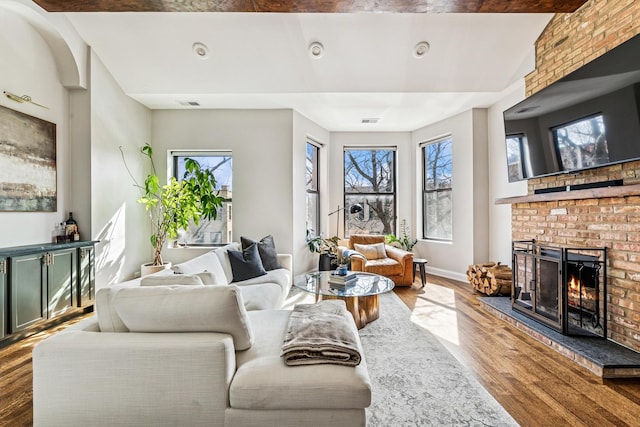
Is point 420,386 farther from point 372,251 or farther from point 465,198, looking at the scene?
point 465,198

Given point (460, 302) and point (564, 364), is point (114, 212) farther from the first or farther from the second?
point (564, 364)

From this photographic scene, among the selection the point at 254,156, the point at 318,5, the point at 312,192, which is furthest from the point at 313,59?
the point at 312,192

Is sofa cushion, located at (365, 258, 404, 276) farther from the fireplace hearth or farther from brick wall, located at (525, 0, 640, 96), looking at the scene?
brick wall, located at (525, 0, 640, 96)

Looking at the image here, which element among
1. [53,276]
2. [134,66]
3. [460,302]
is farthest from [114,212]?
[460,302]

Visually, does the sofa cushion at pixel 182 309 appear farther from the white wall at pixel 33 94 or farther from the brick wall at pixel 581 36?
the brick wall at pixel 581 36

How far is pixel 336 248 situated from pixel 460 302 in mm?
2187

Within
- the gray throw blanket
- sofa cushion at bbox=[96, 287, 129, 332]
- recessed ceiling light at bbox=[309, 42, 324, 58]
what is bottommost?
the gray throw blanket

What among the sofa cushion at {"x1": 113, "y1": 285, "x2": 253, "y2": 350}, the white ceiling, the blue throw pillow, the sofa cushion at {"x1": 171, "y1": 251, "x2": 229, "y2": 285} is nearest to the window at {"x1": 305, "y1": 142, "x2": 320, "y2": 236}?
the white ceiling

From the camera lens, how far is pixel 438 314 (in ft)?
11.4

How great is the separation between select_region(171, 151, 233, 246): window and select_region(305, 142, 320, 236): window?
1389 millimetres

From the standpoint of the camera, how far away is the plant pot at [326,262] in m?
4.95

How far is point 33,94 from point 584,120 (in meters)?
5.46

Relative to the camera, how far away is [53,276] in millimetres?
3127

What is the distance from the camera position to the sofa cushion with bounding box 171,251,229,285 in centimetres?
272
